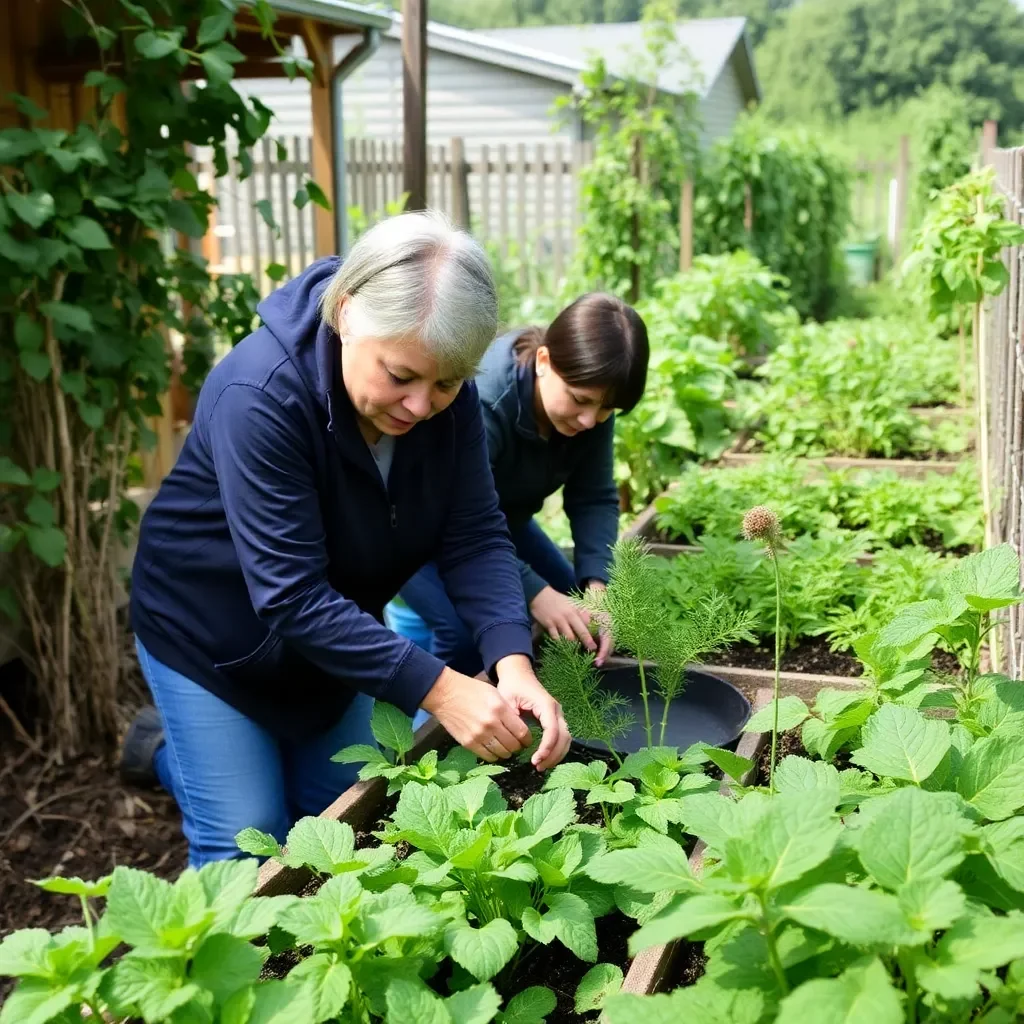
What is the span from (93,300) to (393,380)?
1961 mm

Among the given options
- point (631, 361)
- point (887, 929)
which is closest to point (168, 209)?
point (631, 361)

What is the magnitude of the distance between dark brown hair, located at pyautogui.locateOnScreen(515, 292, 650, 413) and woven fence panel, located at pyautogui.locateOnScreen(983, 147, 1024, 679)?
2.88ft

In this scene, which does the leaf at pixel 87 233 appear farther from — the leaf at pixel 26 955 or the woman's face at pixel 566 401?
the leaf at pixel 26 955

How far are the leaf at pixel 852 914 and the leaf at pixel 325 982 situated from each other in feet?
1.56

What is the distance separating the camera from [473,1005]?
129cm

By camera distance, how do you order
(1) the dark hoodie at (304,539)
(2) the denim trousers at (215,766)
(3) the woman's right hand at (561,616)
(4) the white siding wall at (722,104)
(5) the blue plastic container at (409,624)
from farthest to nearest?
(4) the white siding wall at (722,104)
(5) the blue plastic container at (409,624)
(3) the woman's right hand at (561,616)
(2) the denim trousers at (215,766)
(1) the dark hoodie at (304,539)

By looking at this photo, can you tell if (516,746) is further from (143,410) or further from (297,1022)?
(143,410)

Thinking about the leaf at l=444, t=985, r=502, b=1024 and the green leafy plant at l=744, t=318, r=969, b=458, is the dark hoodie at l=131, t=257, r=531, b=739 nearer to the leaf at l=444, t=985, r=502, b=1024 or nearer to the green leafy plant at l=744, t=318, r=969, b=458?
the leaf at l=444, t=985, r=502, b=1024

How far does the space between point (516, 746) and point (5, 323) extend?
244 cm

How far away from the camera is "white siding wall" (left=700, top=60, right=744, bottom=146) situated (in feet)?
74.8

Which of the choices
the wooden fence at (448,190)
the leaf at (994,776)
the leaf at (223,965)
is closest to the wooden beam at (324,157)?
the leaf at (994,776)

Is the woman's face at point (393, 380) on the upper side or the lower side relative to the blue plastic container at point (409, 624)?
upper

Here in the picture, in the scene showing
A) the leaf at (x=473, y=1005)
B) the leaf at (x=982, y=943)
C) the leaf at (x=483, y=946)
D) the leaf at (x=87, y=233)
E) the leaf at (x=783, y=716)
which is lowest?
the leaf at (x=473, y=1005)

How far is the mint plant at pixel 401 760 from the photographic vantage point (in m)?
1.95
